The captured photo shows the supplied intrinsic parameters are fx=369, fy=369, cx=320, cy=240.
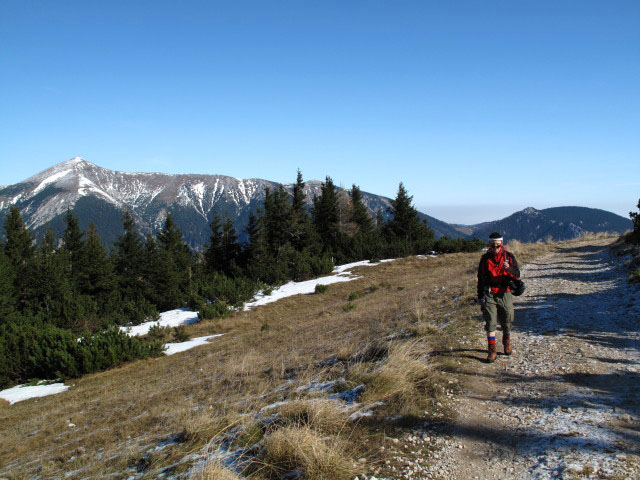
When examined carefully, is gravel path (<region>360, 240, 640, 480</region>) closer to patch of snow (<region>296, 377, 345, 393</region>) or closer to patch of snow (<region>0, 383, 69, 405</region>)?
patch of snow (<region>296, 377, 345, 393</region>)

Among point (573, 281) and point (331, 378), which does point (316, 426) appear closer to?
point (331, 378)

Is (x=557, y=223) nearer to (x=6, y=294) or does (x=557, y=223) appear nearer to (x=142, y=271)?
(x=142, y=271)

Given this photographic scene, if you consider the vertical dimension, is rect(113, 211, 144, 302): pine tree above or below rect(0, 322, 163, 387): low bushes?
above

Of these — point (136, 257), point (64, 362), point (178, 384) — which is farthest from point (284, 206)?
point (178, 384)

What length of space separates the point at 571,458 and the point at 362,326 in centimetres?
818

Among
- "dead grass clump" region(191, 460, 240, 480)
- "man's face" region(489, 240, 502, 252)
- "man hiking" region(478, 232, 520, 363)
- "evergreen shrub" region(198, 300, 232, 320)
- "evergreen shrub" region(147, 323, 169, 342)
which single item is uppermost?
"man's face" region(489, 240, 502, 252)

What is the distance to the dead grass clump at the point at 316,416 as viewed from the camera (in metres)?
4.04

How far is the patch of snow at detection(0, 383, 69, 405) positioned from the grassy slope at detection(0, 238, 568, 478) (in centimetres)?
50

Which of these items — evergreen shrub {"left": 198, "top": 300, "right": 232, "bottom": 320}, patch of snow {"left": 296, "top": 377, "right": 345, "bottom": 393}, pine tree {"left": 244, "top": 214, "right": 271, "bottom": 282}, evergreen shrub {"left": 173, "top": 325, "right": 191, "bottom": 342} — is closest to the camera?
patch of snow {"left": 296, "top": 377, "right": 345, "bottom": 393}

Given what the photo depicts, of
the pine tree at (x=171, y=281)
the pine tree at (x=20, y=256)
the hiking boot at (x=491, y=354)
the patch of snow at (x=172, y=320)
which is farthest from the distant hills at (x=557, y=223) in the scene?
the hiking boot at (x=491, y=354)

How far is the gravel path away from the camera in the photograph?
123 inches

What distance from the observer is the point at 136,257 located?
39812mm

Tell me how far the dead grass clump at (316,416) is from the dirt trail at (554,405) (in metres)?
1.18

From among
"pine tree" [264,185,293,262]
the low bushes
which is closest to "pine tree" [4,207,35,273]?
"pine tree" [264,185,293,262]
